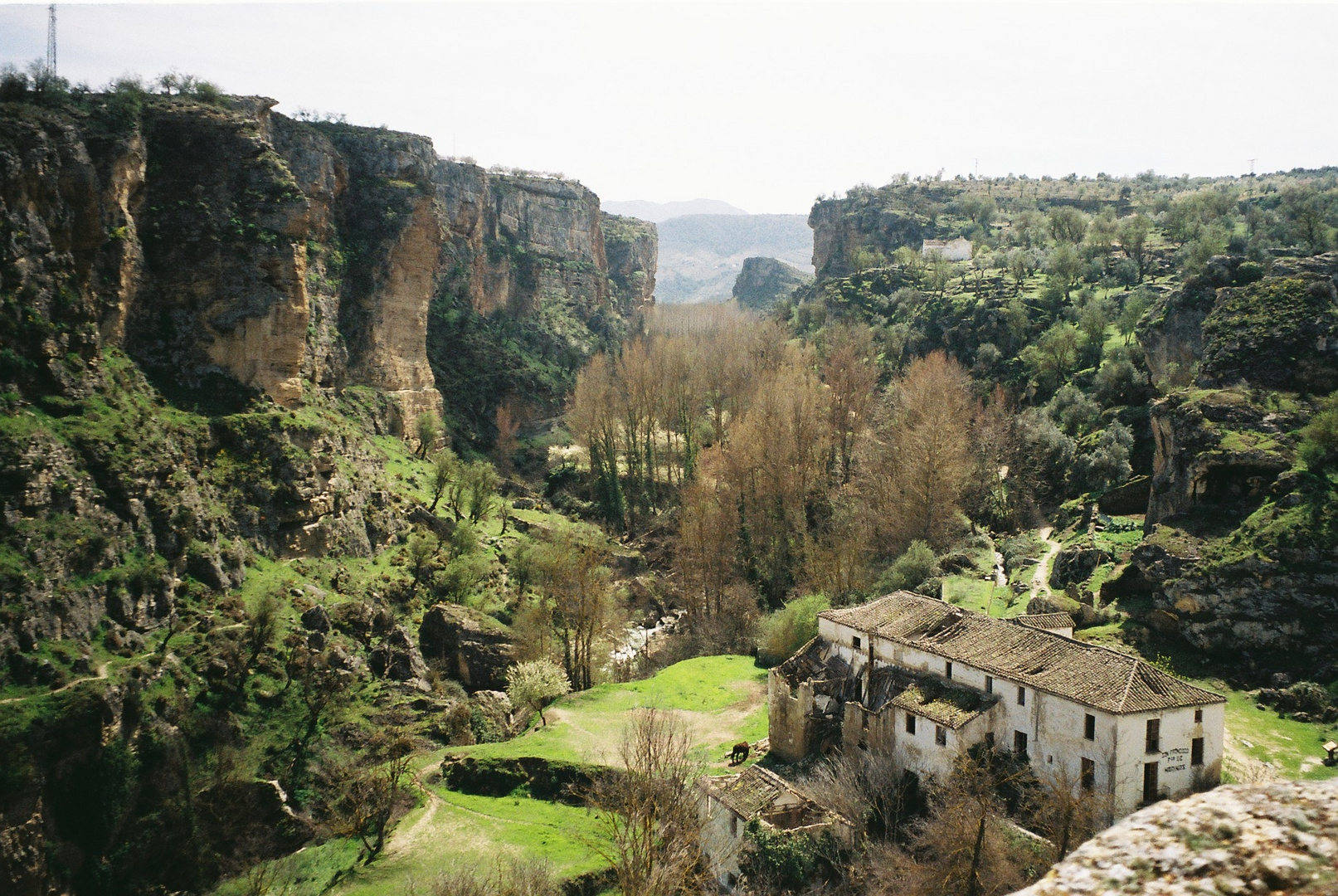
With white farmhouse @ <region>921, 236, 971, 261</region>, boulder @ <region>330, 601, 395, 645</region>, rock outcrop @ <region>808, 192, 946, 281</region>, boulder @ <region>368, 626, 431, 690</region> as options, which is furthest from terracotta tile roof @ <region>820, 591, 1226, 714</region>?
rock outcrop @ <region>808, 192, 946, 281</region>

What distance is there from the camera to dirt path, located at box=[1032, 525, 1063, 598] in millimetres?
32938

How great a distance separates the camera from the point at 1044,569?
117 ft

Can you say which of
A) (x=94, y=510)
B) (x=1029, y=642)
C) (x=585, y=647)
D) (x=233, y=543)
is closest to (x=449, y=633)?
(x=585, y=647)

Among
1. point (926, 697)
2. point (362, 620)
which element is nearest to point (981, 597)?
point (926, 697)

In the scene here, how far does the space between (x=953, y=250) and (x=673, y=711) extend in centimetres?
8212

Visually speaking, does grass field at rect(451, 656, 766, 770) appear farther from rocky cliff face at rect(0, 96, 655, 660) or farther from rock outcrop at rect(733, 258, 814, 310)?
rock outcrop at rect(733, 258, 814, 310)

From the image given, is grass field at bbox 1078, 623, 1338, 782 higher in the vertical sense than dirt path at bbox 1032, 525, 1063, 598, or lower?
lower

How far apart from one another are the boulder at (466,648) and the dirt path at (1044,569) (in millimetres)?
22058

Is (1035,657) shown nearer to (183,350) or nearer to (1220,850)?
(1220,850)

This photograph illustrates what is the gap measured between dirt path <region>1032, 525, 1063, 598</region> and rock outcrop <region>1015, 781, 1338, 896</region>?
95.0ft

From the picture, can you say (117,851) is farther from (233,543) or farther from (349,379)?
(349,379)

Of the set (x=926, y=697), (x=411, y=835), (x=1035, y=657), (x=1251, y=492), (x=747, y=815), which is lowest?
(x=411, y=835)

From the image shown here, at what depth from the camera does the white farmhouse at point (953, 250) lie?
315 feet

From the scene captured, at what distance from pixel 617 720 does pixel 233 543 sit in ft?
54.6
